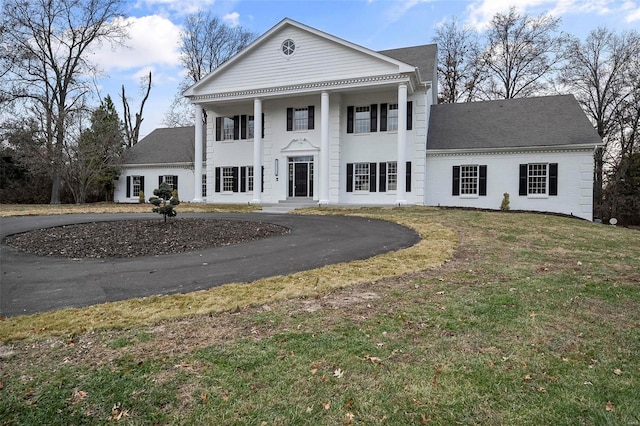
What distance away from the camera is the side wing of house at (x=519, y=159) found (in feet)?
62.2

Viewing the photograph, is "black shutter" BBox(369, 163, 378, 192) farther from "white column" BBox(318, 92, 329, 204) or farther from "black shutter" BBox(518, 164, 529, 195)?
"black shutter" BBox(518, 164, 529, 195)

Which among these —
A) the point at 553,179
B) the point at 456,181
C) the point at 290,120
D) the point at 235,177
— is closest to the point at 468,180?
the point at 456,181

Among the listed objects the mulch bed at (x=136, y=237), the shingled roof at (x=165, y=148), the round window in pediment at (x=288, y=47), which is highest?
the round window in pediment at (x=288, y=47)

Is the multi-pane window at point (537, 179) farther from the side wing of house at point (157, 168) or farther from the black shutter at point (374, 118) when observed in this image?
the side wing of house at point (157, 168)

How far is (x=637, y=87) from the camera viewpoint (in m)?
26.8

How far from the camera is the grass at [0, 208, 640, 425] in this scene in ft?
9.04

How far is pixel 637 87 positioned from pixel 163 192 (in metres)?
31.0

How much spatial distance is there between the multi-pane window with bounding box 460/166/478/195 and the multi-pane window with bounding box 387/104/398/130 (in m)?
4.13

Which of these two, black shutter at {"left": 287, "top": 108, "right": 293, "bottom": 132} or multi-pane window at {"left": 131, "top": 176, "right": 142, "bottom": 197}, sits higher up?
black shutter at {"left": 287, "top": 108, "right": 293, "bottom": 132}

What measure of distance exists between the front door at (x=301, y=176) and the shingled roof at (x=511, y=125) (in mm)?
6542

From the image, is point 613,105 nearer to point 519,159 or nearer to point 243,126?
point 519,159

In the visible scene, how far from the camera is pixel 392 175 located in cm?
2083

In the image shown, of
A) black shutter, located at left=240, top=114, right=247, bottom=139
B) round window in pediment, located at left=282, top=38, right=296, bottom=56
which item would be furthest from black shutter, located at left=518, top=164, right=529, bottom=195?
black shutter, located at left=240, top=114, right=247, bottom=139

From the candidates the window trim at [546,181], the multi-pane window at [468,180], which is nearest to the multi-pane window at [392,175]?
the multi-pane window at [468,180]
